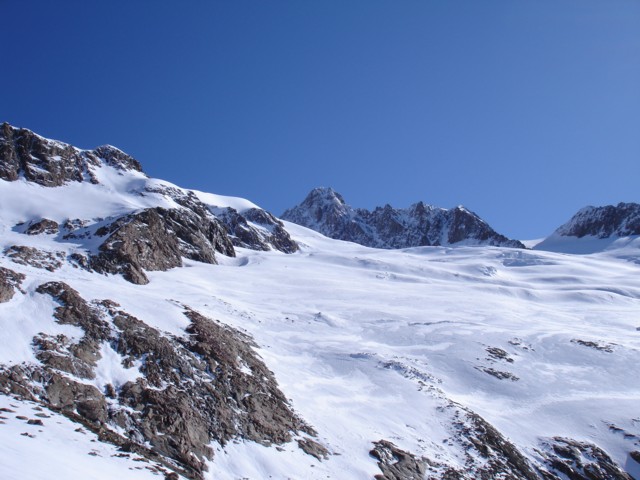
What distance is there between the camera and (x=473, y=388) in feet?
128

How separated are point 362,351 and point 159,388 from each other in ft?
68.6

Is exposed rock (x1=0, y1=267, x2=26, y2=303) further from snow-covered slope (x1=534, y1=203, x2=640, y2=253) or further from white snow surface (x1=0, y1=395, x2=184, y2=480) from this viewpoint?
snow-covered slope (x1=534, y1=203, x2=640, y2=253)

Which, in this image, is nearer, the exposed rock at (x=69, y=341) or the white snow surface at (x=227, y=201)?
the exposed rock at (x=69, y=341)

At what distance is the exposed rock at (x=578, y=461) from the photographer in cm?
A: 2884

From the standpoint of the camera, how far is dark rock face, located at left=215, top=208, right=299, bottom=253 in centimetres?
13088

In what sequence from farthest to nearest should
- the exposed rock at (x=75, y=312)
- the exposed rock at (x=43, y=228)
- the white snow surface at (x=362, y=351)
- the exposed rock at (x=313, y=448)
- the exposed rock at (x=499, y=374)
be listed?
the exposed rock at (x=43, y=228) → the exposed rock at (x=499, y=374) → the exposed rock at (x=75, y=312) → the exposed rock at (x=313, y=448) → the white snow surface at (x=362, y=351)

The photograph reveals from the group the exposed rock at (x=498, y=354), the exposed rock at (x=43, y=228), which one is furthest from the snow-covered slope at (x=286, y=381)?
the exposed rock at (x=43, y=228)

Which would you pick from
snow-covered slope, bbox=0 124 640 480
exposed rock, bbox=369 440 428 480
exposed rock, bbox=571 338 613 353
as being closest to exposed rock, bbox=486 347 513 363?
snow-covered slope, bbox=0 124 640 480

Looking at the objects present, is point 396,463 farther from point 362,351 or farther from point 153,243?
point 153,243

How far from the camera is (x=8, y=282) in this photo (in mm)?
29797

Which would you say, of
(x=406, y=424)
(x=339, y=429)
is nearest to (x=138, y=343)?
(x=339, y=429)

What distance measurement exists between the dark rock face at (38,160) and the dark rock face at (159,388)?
234ft

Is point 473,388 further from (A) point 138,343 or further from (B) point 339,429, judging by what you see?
(A) point 138,343

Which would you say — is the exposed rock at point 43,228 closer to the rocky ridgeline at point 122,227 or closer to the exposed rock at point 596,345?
the rocky ridgeline at point 122,227
